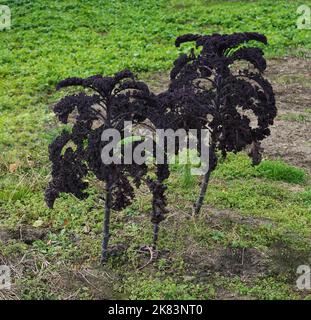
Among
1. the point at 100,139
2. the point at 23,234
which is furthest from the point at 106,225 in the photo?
the point at 23,234

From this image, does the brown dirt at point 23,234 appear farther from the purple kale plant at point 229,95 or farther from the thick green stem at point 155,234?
the purple kale plant at point 229,95

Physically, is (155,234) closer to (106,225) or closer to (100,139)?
(106,225)

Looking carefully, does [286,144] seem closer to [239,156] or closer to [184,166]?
[239,156]

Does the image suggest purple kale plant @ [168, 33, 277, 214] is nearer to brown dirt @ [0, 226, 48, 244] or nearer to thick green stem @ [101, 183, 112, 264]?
thick green stem @ [101, 183, 112, 264]

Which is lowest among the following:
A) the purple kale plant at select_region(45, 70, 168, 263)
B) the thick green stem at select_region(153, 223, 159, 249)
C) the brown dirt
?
the brown dirt

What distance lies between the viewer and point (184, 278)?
515cm

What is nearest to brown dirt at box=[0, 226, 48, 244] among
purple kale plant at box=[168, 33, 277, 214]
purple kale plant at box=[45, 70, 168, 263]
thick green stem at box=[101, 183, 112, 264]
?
thick green stem at box=[101, 183, 112, 264]

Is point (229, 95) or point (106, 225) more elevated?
point (229, 95)

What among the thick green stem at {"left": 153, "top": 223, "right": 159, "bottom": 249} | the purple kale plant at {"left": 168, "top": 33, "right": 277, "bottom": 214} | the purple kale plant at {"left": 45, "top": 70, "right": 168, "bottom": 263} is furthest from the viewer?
the thick green stem at {"left": 153, "top": 223, "right": 159, "bottom": 249}

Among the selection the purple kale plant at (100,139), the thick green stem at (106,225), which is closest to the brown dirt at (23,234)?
the thick green stem at (106,225)

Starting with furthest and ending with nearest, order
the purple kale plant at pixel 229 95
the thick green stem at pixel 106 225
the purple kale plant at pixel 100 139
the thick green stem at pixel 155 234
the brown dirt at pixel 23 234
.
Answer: the brown dirt at pixel 23 234, the thick green stem at pixel 155 234, the purple kale plant at pixel 229 95, the thick green stem at pixel 106 225, the purple kale plant at pixel 100 139

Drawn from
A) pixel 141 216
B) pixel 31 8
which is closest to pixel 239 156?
pixel 141 216

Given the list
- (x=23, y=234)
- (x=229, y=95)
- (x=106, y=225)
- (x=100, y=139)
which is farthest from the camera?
(x=23, y=234)

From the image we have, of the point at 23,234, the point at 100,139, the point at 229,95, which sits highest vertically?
the point at 229,95
